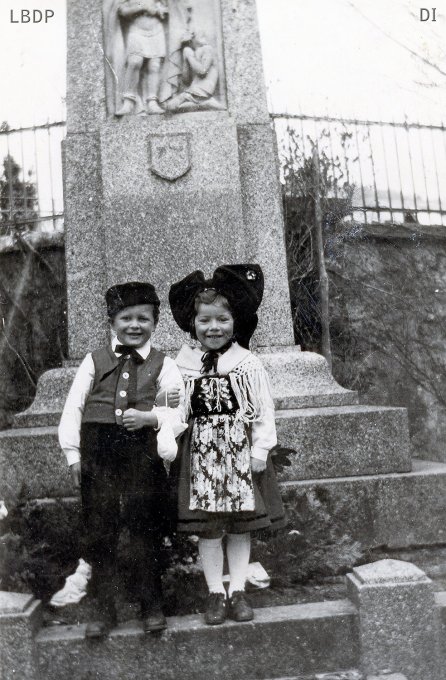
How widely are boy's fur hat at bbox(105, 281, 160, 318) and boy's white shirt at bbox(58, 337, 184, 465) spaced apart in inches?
6.8

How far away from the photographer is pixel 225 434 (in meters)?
3.01

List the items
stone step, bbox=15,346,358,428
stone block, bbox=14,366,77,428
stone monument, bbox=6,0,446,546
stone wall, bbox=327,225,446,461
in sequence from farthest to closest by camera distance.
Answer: stone wall, bbox=327,225,446,461, stone monument, bbox=6,0,446,546, stone step, bbox=15,346,358,428, stone block, bbox=14,366,77,428

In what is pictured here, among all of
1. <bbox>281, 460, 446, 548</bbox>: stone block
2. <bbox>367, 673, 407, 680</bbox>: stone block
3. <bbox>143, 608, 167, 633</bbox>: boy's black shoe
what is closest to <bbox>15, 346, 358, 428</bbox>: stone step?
<bbox>281, 460, 446, 548</bbox>: stone block

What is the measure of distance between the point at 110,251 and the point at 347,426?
6.58 ft

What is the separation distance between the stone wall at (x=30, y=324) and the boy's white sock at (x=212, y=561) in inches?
177

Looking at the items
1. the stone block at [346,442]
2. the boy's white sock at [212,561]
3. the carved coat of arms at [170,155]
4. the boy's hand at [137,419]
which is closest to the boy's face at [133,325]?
the boy's hand at [137,419]

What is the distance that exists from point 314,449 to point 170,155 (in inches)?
90.2

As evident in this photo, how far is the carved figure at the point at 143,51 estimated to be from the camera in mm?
4835

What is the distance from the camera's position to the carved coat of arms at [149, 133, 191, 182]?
4.70m

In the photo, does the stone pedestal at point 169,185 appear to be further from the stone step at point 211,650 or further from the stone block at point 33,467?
the stone step at point 211,650

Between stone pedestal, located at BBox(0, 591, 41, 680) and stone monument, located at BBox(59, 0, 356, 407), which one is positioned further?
stone monument, located at BBox(59, 0, 356, 407)

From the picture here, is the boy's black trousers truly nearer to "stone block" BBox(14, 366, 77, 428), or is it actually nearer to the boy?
the boy

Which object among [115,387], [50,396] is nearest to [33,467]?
[50,396]

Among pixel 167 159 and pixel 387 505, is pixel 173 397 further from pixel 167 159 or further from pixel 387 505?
pixel 167 159
